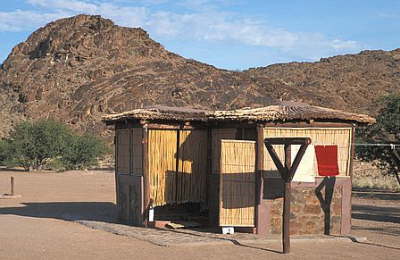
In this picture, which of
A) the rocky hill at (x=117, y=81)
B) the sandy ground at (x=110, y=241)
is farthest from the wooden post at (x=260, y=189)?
the rocky hill at (x=117, y=81)

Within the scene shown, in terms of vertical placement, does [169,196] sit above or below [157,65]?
below

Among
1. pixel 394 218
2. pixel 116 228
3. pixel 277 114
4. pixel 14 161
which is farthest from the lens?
pixel 14 161

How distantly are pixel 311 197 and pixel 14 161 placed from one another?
3823cm

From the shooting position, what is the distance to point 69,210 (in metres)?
20.5

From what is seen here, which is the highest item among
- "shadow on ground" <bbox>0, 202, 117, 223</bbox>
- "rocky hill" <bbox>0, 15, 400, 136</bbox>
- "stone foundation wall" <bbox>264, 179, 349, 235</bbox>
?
"rocky hill" <bbox>0, 15, 400, 136</bbox>

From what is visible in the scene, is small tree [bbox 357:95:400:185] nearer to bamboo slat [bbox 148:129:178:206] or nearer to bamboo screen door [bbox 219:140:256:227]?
bamboo slat [bbox 148:129:178:206]

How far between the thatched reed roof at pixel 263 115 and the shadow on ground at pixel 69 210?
355cm

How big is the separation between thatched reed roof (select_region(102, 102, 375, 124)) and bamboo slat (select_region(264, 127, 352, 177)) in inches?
10.6

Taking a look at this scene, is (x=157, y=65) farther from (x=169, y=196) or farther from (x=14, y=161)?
(x=169, y=196)

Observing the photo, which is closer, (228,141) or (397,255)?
(397,255)

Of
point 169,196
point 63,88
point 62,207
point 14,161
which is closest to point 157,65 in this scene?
point 63,88

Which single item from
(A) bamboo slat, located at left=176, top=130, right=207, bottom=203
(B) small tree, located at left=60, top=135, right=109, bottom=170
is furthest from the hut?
(B) small tree, located at left=60, top=135, right=109, bottom=170

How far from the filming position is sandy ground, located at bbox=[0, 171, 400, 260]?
11695mm

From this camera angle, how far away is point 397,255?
1198cm
